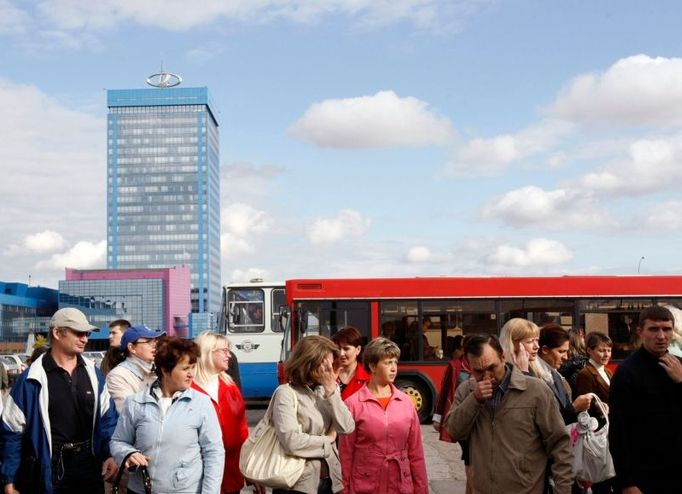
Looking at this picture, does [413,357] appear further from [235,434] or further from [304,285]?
[235,434]

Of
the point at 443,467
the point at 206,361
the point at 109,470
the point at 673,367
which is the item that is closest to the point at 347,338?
the point at 206,361

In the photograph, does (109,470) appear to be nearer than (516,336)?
Yes

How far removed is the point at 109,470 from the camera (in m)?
5.12

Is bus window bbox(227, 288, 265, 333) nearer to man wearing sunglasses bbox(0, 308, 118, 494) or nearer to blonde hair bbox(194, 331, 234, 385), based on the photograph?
blonde hair bbox(194, 331, 234, 385)

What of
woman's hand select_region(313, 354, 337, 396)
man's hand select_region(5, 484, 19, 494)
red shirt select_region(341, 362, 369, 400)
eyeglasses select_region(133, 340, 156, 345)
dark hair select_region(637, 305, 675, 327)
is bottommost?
man's hand select_region(5, 484, 19, 494)

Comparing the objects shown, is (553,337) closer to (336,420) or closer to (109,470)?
(336,420)

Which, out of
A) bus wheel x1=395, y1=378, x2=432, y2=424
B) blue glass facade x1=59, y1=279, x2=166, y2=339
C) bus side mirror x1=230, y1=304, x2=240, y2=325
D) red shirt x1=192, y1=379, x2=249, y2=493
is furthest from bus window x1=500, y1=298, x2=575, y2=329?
blue glass facade x1=59, y1=279, x2=166, y2=339

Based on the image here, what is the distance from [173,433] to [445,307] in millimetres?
12591

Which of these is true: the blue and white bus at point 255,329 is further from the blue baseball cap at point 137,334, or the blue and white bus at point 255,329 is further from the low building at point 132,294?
the low building at point 132,294

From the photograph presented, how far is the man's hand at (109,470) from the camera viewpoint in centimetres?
504

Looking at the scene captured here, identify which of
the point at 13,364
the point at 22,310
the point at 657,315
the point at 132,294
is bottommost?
the point at 13,364

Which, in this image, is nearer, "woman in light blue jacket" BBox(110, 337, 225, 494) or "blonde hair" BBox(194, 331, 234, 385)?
"woman in light blue jacket" BBox(110, 337, 225, 494)

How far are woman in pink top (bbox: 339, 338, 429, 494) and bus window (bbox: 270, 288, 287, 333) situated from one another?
1394 centimetres

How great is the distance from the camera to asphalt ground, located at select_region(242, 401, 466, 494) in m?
9.73
